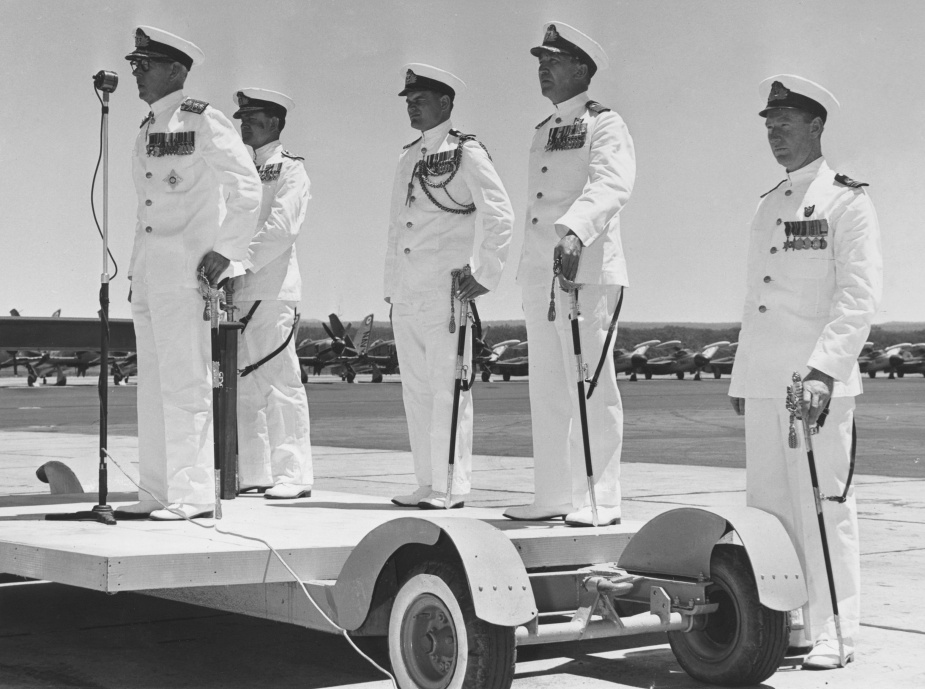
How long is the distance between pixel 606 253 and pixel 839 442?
4.32 feet

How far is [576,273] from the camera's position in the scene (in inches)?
197

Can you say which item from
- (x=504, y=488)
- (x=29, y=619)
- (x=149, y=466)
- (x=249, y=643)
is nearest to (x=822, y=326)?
(x=249, y=643)

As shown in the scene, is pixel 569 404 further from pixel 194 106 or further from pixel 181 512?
pixel 194 106

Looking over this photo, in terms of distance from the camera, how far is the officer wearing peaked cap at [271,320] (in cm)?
702

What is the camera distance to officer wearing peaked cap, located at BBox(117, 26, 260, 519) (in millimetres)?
5285

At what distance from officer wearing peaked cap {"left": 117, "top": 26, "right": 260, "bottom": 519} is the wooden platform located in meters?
0.36

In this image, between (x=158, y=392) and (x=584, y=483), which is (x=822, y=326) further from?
(x=158, y=392)

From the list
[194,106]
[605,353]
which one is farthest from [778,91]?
[194,106]

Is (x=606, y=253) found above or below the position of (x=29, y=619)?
above

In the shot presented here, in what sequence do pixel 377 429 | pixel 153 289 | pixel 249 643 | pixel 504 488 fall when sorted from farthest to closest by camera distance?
pixel 377 429 < pixel 504 488 < pixel 153 289 < pixel 249 643

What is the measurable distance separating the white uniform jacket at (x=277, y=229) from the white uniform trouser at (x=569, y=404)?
1996 mm

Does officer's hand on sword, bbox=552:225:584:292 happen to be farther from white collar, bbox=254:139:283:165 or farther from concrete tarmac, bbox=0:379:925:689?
white collar, bbox=254:139:283:165

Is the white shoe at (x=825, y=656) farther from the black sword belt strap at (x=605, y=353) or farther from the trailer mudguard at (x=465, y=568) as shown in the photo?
the black sword belt strap at (x=605, y=353)

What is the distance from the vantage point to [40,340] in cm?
612
